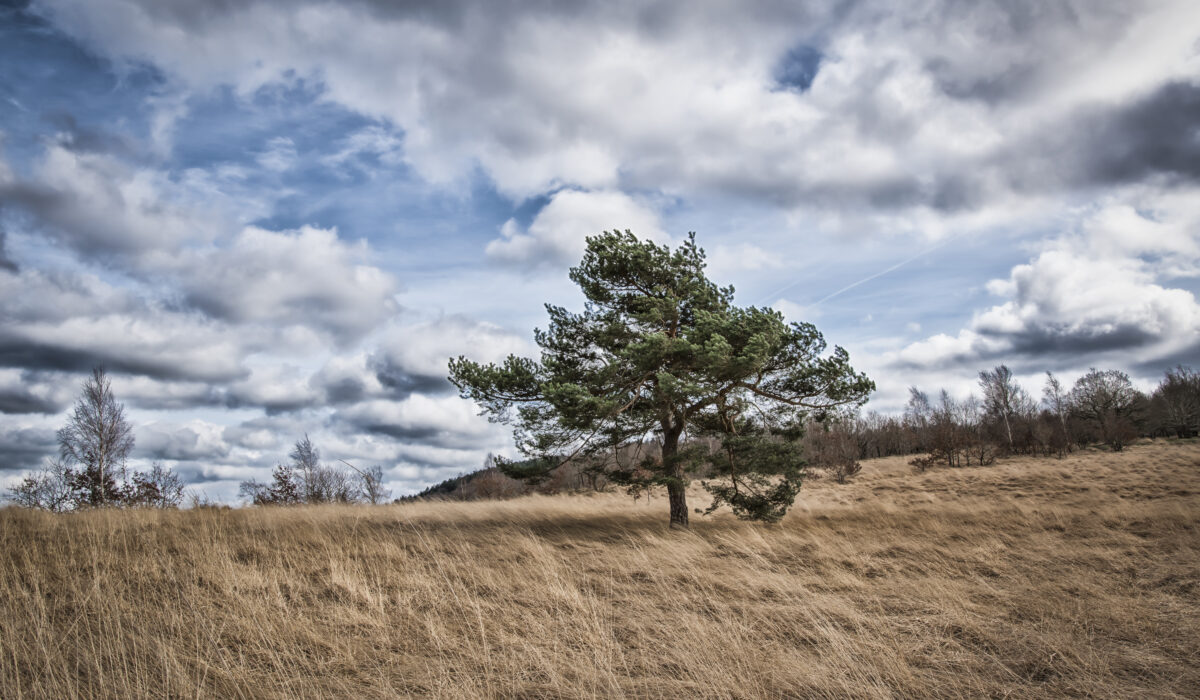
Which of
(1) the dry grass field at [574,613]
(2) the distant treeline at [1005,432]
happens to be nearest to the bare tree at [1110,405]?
(2) the distant treeline at [1005,432]

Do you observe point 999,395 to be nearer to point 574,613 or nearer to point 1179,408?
point 1179,408

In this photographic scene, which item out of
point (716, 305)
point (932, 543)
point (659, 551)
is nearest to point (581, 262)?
point (716, 305)

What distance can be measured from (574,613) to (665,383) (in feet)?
20.5

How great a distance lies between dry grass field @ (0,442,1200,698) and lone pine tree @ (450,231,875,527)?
2.06m

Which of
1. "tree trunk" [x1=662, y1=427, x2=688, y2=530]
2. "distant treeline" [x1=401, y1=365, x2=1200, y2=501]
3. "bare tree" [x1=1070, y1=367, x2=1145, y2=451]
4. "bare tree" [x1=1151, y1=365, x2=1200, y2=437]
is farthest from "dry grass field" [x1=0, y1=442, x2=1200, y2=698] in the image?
"bare tree" [x1=1151, y1=365, x2=1200, y2=437]

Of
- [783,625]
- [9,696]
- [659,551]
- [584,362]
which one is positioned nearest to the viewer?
[9,696]

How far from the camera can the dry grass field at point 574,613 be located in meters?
4.36

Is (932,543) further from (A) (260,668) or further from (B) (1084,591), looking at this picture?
(A) (260,668)

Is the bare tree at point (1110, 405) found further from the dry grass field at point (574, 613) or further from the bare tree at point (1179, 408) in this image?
the dry grass field at point (574, 613)

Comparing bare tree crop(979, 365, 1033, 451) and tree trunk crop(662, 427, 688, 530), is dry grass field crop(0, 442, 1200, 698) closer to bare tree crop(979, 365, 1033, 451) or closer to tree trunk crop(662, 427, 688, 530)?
tree trunk crop(662, 427, 688, 530)

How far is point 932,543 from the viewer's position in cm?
1176

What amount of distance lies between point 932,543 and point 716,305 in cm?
755

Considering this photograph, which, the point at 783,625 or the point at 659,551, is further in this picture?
the point at 659,551

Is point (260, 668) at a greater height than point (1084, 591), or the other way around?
point (260, 668)
